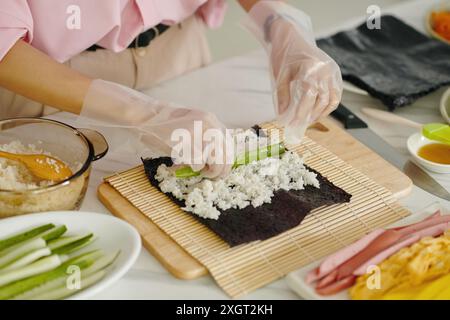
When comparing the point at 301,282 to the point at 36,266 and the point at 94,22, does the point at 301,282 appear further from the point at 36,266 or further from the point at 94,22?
the point at 94,22

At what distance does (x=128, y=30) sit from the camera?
5.54 ft

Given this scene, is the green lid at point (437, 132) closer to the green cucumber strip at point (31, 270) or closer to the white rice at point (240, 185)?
the white rice at point (240, 185)

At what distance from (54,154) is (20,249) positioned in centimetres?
30

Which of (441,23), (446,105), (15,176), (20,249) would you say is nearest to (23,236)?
(20,249)

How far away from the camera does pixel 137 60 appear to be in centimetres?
184

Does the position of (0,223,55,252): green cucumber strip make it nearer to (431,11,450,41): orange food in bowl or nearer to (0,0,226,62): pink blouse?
(0,0,226,62): pink blouse

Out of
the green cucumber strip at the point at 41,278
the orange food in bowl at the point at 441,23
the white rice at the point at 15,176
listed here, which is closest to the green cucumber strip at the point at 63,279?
the green cucumber strip at the point at 41,278

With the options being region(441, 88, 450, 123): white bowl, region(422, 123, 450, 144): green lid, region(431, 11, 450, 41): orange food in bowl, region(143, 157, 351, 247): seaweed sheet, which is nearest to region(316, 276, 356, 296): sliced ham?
region(143, 157, 351, 247): seaweed sheet

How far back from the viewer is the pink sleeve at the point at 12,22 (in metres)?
1.39

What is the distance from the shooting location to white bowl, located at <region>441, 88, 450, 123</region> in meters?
1.75

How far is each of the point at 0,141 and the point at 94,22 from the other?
327 millimetres

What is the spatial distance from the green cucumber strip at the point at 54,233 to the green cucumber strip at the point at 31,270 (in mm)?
55

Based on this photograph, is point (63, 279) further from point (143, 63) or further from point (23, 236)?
point (143, 63)

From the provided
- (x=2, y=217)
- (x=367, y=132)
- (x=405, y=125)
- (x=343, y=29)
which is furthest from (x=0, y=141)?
(x=343, y=29)
